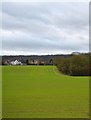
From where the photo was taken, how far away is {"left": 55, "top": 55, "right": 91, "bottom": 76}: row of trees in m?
43.9

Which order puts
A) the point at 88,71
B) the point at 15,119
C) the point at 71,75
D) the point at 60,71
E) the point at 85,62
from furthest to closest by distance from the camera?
the point at 60,71 < the point at 71,75 < the point at 88,71 < the point at 85,62 < the point at 15,119

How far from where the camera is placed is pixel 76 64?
1832 inches

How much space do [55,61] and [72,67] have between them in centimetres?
304

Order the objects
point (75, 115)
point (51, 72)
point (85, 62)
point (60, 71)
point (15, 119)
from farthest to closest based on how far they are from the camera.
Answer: point (51, 72) < point (60, 71) < point (85, 62) < point (75, 115) < point (15, 119)

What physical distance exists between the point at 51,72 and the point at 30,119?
52.0m

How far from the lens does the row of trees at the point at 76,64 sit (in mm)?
43869

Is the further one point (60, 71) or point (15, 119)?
point (60, 71)

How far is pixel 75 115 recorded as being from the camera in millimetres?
11812

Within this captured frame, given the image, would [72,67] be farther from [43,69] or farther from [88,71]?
[43,69]

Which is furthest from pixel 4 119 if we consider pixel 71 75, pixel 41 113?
pixel 71 75

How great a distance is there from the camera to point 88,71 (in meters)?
49.6

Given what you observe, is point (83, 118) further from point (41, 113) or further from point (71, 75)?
point (71, 75)

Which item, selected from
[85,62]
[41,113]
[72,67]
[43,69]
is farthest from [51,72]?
[41,113]

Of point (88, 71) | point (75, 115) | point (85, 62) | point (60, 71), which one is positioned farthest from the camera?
point (60, 71)
